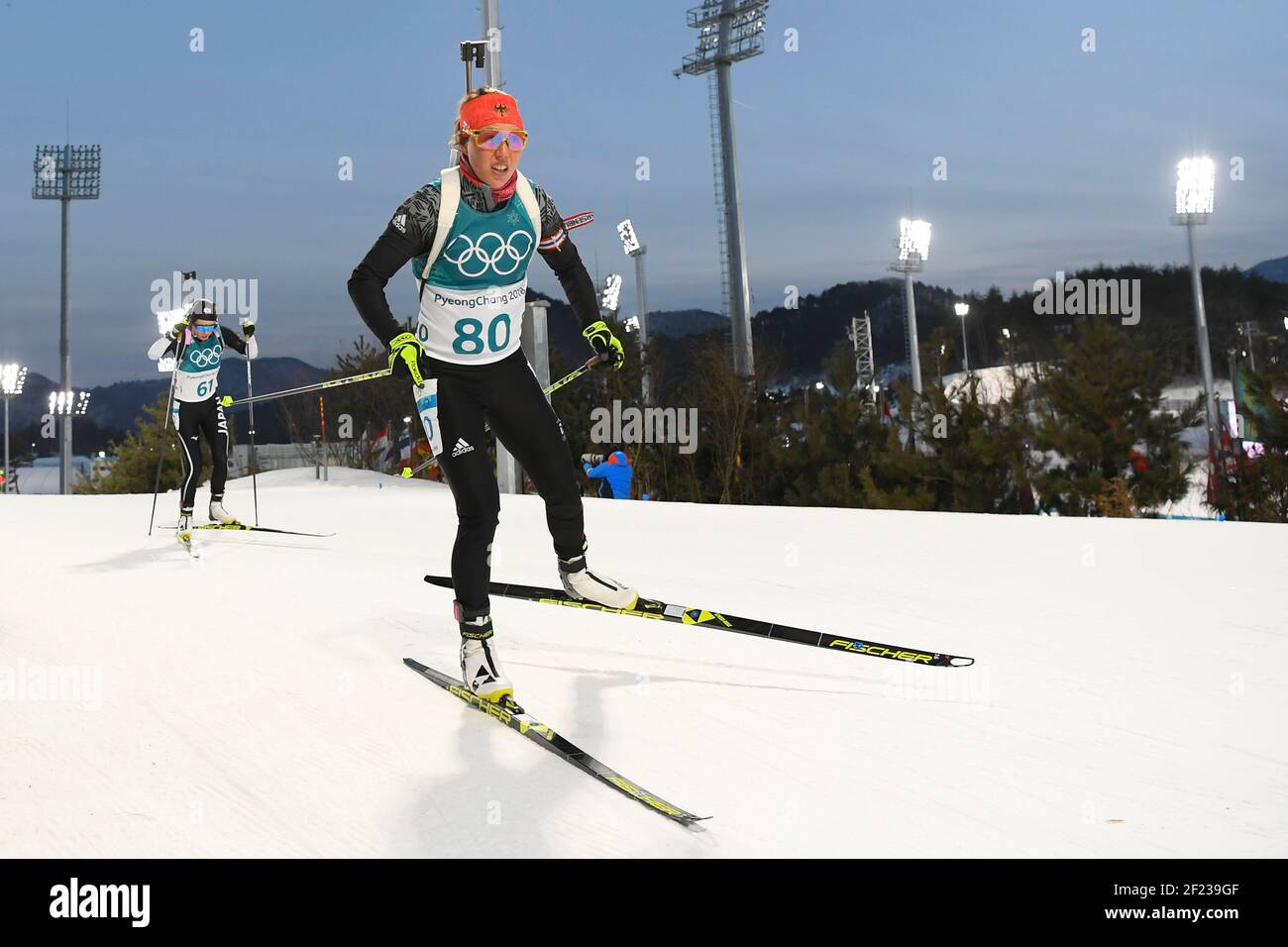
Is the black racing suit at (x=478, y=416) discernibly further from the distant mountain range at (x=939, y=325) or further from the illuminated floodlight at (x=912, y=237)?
the illuminated floodlight at (x=912, y=237)

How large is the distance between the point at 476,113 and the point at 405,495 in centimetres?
879

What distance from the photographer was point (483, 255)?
11.5 feet

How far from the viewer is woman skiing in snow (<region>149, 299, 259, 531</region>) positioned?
813cm

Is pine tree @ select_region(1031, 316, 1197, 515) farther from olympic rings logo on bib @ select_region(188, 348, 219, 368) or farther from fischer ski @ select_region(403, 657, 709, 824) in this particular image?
fischer ski @ select_region(403, 657, 709, 824)

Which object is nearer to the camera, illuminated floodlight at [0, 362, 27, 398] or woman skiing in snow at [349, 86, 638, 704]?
woman skiing in snow at [349, 86, 638, 704]

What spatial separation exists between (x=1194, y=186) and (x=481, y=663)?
34.9 m

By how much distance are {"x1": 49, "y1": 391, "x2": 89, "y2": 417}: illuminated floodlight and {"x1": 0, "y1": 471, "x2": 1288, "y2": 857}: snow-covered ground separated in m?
26.4

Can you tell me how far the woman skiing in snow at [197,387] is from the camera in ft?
26.7

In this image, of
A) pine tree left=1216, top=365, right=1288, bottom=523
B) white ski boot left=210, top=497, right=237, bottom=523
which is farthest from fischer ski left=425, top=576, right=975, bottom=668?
pine tree left=1216, top=365, right=1288, bottom=523

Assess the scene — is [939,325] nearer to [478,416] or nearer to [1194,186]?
[1194,186]

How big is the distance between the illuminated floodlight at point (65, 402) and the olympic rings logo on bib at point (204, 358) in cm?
2423

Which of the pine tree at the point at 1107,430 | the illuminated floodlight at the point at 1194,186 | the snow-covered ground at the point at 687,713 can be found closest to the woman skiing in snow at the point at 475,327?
the snow-covered ground at the point at 687,713

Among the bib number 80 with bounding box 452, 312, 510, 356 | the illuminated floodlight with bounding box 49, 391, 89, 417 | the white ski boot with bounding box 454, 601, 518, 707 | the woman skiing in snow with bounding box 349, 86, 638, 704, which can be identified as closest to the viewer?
the white ski boot with bounding box 454, 601, 518, 707
